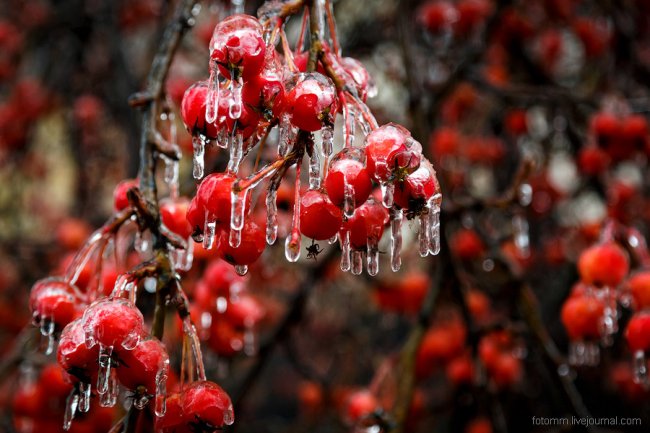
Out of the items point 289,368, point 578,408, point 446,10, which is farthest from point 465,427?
point 289,368

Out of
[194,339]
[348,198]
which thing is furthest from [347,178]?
[194,339]

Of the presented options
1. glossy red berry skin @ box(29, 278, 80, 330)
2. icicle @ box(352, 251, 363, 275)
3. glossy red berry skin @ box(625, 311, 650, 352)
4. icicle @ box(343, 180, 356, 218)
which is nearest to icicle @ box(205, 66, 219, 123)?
icicle @ box(343, 180, 356, 218)

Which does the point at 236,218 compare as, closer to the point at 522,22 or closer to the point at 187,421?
the point at 187,421

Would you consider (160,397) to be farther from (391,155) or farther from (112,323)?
(391,155)

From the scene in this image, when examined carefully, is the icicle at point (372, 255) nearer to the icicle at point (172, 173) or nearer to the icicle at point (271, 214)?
the icicle at point (271, 214)

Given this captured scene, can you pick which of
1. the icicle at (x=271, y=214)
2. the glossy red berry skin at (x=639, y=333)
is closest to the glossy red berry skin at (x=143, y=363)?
the icicle at (x=271, y=214)
